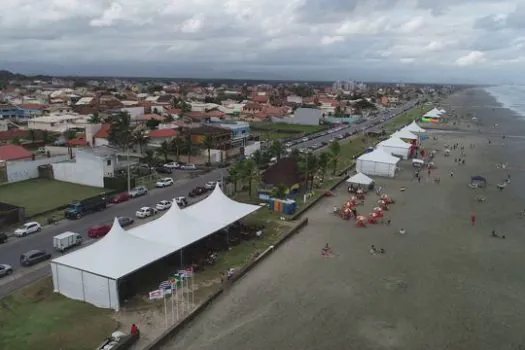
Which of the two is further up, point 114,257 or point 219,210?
point 114,257

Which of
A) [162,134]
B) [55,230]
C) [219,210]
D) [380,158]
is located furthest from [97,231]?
[162,134]

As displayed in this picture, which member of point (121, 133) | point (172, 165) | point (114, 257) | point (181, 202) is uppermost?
point (121, 133)

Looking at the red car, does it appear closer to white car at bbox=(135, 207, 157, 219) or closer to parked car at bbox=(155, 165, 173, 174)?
white car at bbox=(135, 207, 157, 219)

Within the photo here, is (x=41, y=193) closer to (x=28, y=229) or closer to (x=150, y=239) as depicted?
(x=28, y=229)

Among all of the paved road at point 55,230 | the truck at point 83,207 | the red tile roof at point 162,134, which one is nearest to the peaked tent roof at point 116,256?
the paved road at point 55,230

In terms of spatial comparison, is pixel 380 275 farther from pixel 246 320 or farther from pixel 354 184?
pixel 354 184

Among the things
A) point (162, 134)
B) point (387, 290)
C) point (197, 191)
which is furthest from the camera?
point (162, 134)
